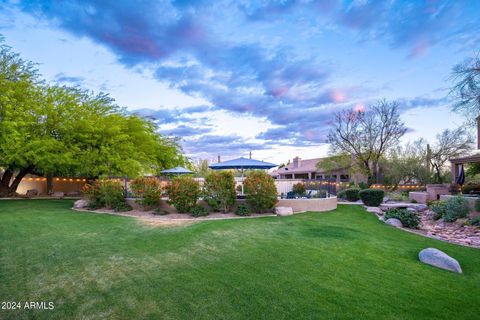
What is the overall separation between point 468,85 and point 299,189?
855 cm

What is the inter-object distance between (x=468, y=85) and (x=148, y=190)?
47.6 feet

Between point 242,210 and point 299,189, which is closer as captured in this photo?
point 242,210

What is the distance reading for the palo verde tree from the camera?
1500 centimetres

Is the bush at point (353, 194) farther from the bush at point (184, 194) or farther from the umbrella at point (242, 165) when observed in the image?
the bush at point (184, 194)

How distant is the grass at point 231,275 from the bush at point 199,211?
2.90 m

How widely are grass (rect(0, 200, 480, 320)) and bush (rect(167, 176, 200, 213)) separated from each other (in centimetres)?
330

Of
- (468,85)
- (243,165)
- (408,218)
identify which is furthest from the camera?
(243,165)

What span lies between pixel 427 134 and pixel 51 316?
1387 inches

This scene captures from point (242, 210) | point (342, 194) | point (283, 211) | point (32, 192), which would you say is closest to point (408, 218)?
point (283, 211)

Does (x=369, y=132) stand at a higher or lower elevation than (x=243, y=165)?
higher

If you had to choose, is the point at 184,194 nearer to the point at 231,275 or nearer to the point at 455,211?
the point at 231,275

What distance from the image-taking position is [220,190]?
37.1 feet

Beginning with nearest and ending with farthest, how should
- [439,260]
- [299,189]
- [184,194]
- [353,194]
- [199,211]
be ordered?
[439,260]
[199,211]
[184,194]
[299,189]
[353,194]

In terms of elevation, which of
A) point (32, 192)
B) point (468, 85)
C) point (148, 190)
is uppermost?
point (468, 85)
